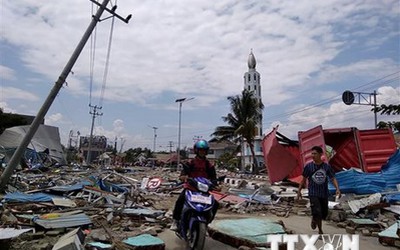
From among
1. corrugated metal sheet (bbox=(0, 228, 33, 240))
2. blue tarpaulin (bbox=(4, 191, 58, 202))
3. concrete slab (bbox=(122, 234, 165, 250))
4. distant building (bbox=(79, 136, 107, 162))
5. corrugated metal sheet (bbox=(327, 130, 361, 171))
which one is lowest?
concrete slab (bbox=(122, 234, 165, 250))

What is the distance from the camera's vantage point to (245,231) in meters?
5.94

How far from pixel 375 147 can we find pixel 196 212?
32.5ft

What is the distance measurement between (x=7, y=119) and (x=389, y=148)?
157 feet

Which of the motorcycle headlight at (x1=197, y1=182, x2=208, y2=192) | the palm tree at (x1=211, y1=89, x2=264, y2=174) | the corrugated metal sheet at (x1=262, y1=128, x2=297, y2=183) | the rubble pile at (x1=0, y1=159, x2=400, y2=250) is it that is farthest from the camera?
the palm tree at (x1=211, y1=89, x2=264, y2=174)

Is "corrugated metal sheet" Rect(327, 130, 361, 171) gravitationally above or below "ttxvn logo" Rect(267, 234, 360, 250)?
above

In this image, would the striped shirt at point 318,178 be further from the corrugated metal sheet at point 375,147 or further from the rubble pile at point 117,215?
the corrugated metal sheet at point 375,147

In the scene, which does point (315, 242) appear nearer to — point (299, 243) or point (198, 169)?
point (299, 243)

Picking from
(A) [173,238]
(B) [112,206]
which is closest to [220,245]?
(A) [173,238]

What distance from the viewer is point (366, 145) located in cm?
1264

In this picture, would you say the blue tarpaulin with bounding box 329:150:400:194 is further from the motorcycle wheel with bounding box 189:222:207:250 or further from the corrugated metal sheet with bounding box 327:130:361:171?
the motorcycle wheel with bounding box 189:222:207:250

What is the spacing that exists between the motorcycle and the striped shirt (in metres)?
2.00

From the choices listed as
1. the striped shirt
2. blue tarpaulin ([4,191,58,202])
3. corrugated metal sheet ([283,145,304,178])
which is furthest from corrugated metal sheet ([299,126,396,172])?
blue tarpaulin ([4,191,58,202])

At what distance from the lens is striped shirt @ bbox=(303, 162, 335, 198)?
6.11m

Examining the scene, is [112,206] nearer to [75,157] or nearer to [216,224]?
[216,224]
